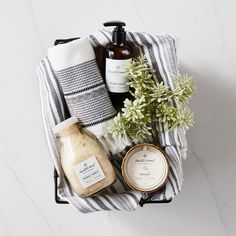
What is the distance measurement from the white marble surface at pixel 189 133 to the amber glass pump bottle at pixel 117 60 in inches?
5.2

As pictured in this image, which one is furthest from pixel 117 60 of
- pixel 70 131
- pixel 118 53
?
Result: pixel 70 131

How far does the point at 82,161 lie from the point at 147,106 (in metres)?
0.14

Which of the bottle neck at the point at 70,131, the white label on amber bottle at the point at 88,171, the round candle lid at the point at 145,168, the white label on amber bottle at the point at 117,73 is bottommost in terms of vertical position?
the round candle lid at the point at 145,168

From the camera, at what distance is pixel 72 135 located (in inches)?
31.2

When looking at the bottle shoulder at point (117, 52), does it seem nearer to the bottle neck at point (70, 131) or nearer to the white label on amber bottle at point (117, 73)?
the white label on amber bottle at point (117, 73)

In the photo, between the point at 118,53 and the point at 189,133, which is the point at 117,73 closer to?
the point at 118,53

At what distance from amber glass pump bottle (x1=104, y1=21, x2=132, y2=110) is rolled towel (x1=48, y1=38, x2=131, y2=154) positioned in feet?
0.06

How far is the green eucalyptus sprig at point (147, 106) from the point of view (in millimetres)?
774

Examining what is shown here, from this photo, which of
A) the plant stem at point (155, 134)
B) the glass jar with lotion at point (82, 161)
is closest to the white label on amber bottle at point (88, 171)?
the glass jar with lotion at point (82, 161)

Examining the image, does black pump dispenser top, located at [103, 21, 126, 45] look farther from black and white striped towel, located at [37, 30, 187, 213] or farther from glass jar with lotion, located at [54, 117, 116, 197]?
glass jar with lotion, located at [54, 117, 116, 197]

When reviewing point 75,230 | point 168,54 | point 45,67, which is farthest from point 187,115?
point 75,230

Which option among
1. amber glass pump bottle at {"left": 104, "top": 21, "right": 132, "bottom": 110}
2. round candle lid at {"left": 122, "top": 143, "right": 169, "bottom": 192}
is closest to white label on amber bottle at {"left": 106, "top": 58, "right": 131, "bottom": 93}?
amber glass pump bottle at {"left": 104, "top": 21, "right": 132, "bottom": 110}

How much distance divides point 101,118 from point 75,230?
306mm

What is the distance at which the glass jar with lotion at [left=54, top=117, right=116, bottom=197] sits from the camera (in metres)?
0.78
